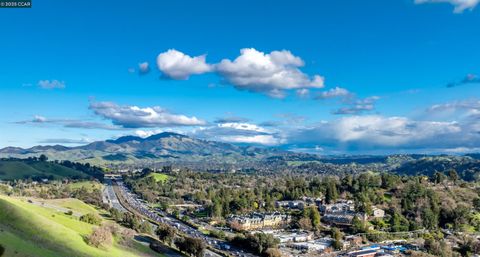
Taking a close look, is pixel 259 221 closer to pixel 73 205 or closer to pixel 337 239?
pixel 337 239

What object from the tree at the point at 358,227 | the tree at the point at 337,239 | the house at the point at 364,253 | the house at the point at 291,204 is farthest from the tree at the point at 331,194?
the house at the point at 364,253

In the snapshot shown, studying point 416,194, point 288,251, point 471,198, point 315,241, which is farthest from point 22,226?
point 471,198

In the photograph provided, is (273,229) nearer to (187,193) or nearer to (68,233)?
(68,233)

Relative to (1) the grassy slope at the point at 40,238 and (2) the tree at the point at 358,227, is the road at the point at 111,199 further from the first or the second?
Result: (1) the grassy slope at the point at 40,238

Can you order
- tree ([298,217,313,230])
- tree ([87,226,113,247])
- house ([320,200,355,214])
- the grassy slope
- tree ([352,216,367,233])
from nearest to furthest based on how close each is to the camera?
the grassy slope → tree ([87,226,113,247]) → tree ([352,216,367,233]) → tree ([298,217,313,230]) → house ([320,200,355,214])

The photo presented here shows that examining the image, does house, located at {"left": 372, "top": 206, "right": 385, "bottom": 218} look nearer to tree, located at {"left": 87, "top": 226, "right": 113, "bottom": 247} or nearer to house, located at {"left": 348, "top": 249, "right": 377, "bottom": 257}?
house, located at {"left": 348, "top": 249, "right": 377, "bottom": 257}

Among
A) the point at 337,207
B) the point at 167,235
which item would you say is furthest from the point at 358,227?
the point at 167,235

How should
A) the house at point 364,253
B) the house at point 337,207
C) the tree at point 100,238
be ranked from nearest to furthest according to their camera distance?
the tree at point 100,238
the house at point 364,253
the house at point 337,207

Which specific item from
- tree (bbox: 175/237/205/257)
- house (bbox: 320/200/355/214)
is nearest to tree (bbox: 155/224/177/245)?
tree (bbox: 175/237/205/257)
